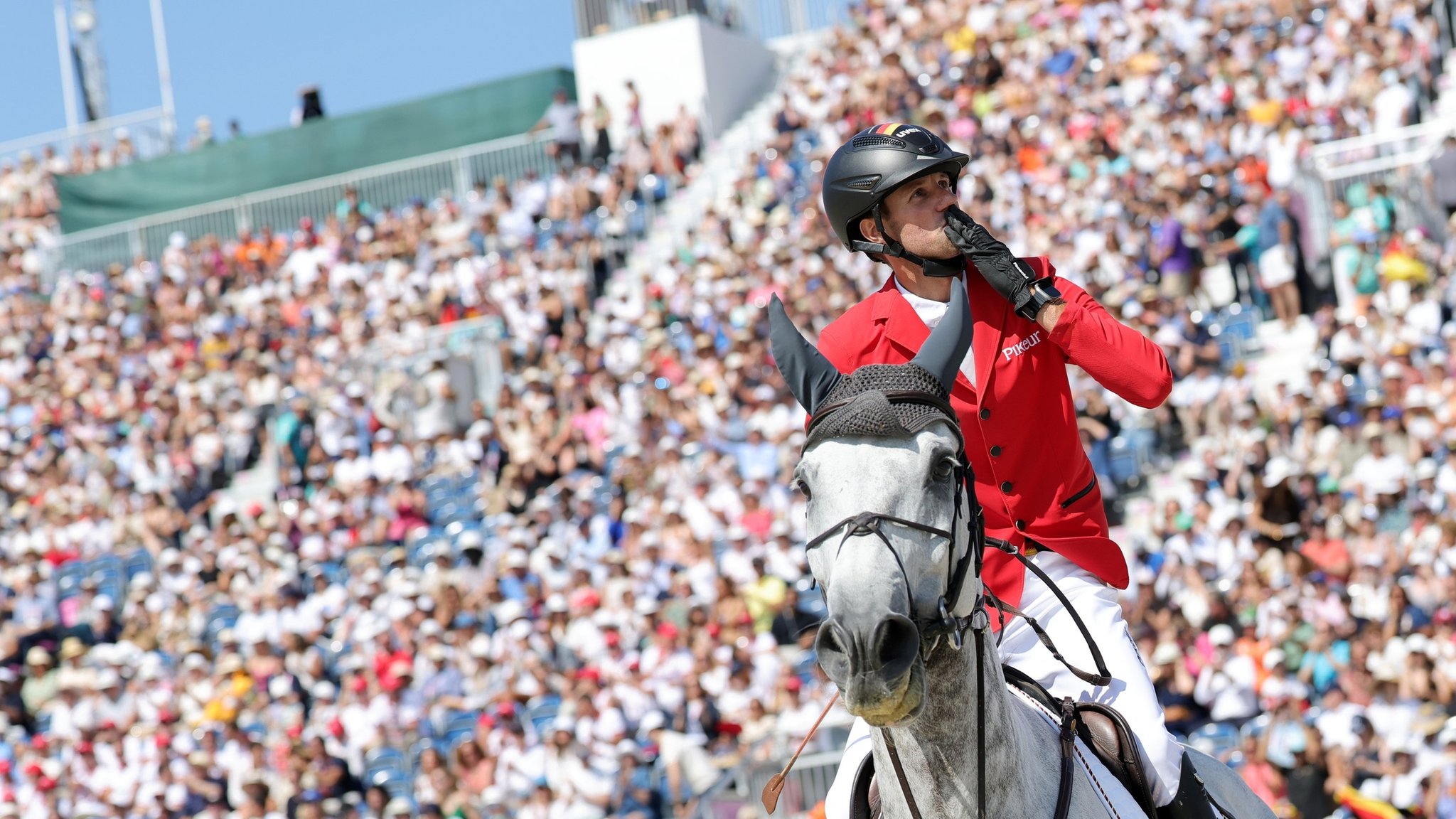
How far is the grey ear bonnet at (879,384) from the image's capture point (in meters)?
3.40

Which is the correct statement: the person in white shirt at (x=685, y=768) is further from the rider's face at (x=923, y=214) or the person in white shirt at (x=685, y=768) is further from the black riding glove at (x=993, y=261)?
the black riding glove at (x=993, y=261)

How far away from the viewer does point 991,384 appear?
431cm

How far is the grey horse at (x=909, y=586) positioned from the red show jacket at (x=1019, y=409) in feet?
1.80

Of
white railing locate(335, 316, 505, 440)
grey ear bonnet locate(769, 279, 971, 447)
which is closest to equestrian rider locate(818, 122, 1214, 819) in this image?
grey ear bonnet locate(769, 279, 971, 447)

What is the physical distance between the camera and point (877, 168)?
14.0 feet

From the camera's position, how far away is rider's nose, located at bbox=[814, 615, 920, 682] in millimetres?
3119

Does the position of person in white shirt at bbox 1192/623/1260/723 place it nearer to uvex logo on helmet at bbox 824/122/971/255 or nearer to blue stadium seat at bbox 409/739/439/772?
blue stadium seat at bbox 409/739/439/772

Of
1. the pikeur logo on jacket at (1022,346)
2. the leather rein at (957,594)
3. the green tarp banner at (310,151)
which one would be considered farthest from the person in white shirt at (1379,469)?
the green tarp banner at (310,151)

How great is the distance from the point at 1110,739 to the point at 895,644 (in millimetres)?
1329

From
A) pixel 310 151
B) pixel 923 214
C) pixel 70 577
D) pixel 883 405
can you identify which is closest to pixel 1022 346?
pixel 923 214

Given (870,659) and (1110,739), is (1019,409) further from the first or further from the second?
(870,659)

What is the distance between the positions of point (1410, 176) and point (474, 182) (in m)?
14.5

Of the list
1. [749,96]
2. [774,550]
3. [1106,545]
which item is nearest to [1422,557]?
[774,550]

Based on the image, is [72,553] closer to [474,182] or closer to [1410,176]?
[474,182]
